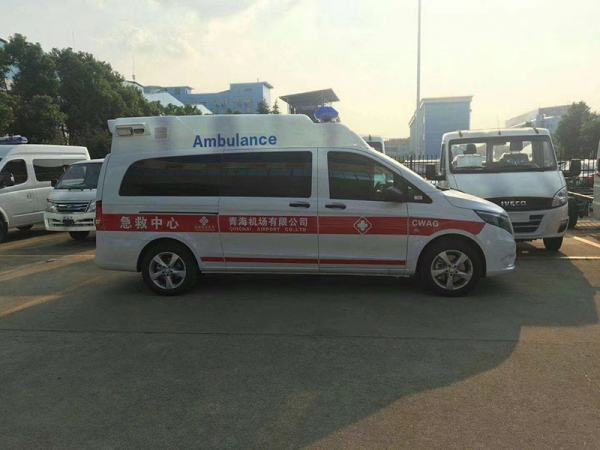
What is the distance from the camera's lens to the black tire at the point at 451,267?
5.52m

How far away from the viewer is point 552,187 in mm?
7660

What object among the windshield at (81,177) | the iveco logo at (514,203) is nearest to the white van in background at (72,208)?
the windshield at (81,177)

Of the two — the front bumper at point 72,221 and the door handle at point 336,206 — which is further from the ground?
the door handle at point 336,206

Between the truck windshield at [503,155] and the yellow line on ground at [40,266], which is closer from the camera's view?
A: the yellow line on ground at [40,266]

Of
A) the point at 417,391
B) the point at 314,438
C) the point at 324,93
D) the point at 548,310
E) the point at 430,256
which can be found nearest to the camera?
the point at 314,438

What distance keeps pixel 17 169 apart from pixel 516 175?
11.1 meters

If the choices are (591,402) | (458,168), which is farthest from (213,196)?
(458,168)

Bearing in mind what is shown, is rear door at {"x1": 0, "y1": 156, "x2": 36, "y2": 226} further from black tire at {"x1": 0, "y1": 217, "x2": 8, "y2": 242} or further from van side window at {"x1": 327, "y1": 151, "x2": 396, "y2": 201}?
van side window at {"x1": 327, "y1": 151, "x2": 396, "y2": 201}

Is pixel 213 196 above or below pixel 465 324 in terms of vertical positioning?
above

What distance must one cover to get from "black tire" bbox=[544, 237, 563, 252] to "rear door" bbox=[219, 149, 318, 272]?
16.1 ft

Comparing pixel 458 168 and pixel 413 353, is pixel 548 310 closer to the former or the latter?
pixel 413 353

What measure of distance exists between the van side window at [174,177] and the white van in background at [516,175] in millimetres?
3649

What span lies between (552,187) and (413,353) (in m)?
5.11

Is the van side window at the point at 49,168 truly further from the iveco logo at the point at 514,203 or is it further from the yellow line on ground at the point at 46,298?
the iveco logo at the point at 514,203
